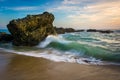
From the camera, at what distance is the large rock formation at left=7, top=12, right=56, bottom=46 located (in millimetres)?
14953

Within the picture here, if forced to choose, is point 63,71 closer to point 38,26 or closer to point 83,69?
point 83,69

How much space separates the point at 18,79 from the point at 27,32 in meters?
10.3

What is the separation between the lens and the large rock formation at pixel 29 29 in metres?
15.0

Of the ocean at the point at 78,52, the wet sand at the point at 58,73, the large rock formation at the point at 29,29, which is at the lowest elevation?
the ocean at the point at 78,52

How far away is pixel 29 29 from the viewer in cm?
1551

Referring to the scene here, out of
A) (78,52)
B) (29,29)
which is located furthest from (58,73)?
(29,29)

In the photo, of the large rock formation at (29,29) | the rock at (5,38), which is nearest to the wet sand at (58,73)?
the large rock formation at (29,29)

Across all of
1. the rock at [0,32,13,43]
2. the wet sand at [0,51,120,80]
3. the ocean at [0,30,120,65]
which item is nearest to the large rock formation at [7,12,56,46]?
the ocean at [0,30,120,65]

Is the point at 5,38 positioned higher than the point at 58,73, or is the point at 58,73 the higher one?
the point at 5,38

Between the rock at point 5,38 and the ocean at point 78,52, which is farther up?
the rock at point 5,38

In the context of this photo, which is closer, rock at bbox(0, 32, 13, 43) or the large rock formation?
the large rock formation

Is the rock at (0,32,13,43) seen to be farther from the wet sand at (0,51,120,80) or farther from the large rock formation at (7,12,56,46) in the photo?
the wet sand at (0,51,120,80)

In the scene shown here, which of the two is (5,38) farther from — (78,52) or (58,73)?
(58,73)

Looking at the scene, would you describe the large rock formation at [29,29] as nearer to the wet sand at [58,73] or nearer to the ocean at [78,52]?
the ocean at [78,52]
